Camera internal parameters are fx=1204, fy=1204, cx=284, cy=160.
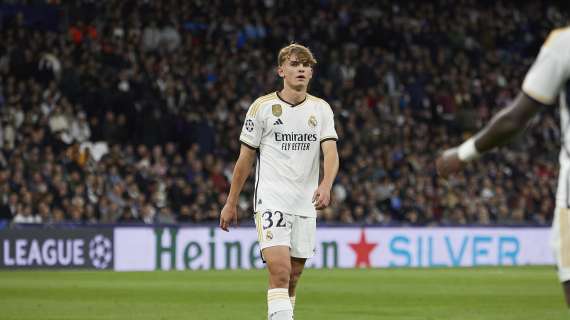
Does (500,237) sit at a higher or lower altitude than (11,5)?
lower

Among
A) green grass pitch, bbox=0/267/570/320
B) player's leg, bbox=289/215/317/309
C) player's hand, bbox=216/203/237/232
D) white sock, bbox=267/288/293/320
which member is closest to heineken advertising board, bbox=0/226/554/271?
green grass pitch, bbox=0/267/570/320

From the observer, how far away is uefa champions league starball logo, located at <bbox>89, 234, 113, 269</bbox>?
21438 mm

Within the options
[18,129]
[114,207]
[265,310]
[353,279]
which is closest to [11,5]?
[18,129]

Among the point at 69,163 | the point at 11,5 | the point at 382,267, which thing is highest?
the point at 11,5

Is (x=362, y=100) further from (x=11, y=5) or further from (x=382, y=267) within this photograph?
(x=11, y=5)

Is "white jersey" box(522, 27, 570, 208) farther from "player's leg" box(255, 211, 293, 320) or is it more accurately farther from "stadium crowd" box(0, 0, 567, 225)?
"stadium crowd" box(0, 0, 567, 225)

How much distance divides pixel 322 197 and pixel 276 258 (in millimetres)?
527

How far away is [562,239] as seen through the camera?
5.39 metres

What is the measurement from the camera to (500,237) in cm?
2456

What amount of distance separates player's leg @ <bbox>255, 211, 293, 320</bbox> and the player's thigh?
0.22 ft

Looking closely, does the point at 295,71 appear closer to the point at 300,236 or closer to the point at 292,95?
the point at 292,95

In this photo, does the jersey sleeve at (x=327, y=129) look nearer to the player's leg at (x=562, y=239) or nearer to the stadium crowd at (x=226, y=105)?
the player's leg at (x=562, y=239)

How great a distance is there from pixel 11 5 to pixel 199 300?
47.7 ft

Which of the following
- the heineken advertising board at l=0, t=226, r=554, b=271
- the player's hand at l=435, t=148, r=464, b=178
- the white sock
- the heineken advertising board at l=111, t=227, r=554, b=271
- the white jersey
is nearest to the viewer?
the white jersey
